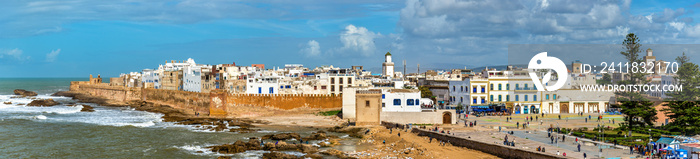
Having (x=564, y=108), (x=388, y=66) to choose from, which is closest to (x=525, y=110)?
(x=564, y=108)

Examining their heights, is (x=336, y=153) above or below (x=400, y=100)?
below

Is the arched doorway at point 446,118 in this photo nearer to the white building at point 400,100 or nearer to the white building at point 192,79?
the white building at point 400,100

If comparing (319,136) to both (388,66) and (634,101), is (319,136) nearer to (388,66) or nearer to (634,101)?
(634,101)

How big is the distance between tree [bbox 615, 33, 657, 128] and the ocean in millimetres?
21348

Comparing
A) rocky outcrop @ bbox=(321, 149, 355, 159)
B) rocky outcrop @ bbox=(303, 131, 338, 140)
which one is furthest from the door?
rocky outcrop @ bbox=(321, 149, 355, 159)

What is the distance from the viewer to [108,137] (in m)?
46.7

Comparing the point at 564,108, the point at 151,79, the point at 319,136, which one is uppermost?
the point at 151,79

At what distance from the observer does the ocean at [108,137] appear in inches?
1522

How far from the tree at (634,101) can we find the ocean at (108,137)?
21348 millimetres

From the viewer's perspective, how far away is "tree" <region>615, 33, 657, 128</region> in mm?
43969

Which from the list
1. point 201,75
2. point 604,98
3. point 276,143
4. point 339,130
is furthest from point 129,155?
point 604,98

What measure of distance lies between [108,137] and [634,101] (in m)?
41.8

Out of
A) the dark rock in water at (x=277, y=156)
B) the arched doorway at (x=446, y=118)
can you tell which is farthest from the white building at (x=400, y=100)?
the dark rock in water at (x=277, y=156)

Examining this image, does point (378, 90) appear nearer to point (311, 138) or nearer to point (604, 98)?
point (311, 138)
